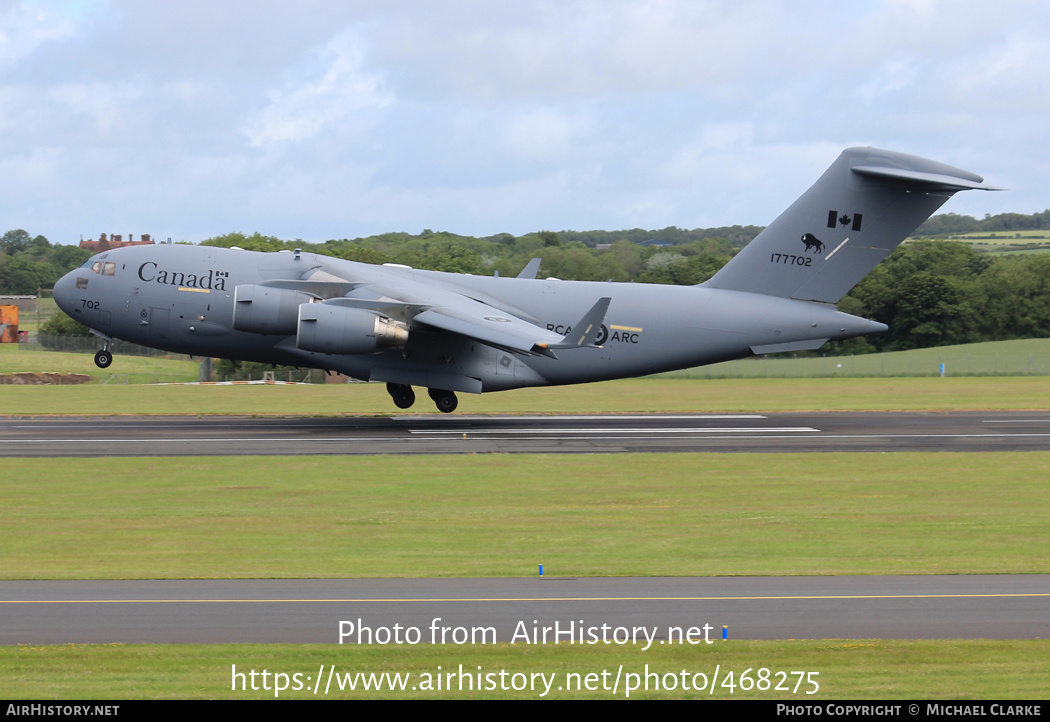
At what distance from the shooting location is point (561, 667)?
31.6 feet

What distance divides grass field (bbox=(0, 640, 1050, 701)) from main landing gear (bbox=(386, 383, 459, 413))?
22.2 meters

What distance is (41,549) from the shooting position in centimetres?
1516

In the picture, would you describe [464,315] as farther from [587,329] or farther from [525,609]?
[525,609]

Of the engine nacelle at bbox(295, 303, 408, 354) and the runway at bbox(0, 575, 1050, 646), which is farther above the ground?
the engine nacelle at bbox(295, 303, 408, 354)

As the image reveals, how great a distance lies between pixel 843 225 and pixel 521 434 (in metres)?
11.7

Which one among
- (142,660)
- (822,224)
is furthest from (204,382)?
(142,660)

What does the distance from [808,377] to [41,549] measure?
4781 centimetres

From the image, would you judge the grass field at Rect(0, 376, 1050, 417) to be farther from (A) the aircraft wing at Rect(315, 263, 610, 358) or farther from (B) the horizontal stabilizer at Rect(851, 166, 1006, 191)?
(B) the horizontal stabilizer at Rect(851, 166, 1006, 191)

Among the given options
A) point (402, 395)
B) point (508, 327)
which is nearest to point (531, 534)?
point (508, 327)

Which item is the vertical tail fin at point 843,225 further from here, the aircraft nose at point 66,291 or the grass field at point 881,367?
the grass field at point 881,367

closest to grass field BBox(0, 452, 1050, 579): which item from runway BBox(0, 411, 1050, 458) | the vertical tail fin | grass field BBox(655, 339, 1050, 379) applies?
runway BBox(0, 411, 1050, 458)

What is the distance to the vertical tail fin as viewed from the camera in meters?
30.9

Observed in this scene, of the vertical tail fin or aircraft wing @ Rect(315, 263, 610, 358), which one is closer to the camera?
aircraft wing @ Rect(315, 263, 610, 358)

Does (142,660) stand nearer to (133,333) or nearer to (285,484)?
(285,484)
